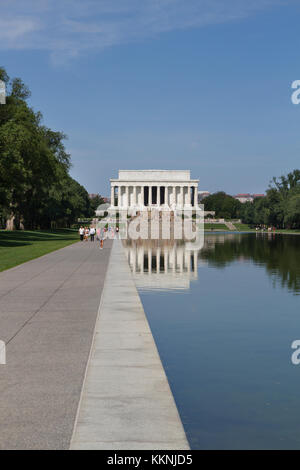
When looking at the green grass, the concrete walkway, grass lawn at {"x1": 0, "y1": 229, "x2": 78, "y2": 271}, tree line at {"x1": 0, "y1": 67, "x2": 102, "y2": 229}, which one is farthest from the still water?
the green grass

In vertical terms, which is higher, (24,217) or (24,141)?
(24,141)

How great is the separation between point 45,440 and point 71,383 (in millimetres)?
1826

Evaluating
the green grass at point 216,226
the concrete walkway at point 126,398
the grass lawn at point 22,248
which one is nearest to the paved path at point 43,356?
the concrete walkway at point 126,398

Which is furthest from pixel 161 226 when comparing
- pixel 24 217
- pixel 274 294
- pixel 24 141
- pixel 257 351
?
pixel 257 351

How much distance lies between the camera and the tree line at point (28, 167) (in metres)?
43.6

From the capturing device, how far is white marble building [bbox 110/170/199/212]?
161125 millimetres

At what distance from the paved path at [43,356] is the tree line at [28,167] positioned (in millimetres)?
27151

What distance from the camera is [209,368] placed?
9.05 m

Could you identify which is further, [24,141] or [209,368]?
[24,141]

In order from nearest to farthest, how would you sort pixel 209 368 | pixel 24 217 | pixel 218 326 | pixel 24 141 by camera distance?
1. pixel 209 368
2. pixel 218 326
3. pixel 24 141
4. pixel 24 217

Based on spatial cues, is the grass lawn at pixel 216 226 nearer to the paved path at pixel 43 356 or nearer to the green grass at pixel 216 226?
the green grass at pixel 216 226

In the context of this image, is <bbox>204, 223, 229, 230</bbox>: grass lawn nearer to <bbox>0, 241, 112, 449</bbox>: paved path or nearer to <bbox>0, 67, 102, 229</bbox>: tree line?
<bbox>0, 67, 102, 229</bbox>: tree line

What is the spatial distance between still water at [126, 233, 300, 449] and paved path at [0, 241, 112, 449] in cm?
144
